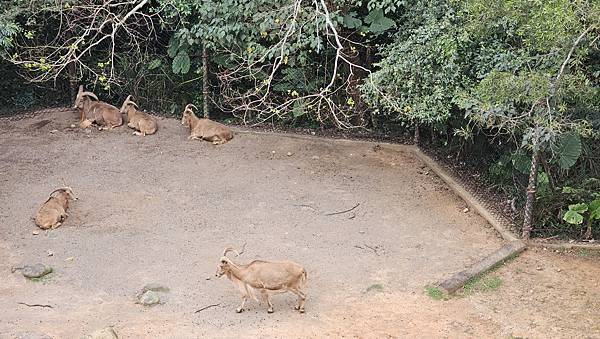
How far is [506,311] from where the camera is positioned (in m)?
8.54

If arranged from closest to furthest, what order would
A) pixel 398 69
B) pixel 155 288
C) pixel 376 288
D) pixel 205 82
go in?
pixel 155 288 < pixel 376 288 < pixel 398 69 < pixel 205 82

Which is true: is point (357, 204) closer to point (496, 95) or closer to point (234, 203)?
point (234, 203)

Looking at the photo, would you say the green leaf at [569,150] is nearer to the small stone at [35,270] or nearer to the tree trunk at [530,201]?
the tree trunk at [530,201]

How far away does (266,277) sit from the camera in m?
8.23

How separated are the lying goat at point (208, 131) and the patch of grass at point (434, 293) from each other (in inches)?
227

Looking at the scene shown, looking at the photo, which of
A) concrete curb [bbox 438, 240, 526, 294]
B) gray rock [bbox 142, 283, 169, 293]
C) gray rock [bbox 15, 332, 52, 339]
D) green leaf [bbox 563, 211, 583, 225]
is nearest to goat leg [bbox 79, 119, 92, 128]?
gray rock [bbox 142, 283, 169, 293]

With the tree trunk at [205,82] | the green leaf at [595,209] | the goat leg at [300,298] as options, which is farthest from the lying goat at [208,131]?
the green leaf at [595,209]

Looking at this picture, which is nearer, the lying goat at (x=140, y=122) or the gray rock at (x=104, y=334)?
the gray rock at (x=104, y=334)

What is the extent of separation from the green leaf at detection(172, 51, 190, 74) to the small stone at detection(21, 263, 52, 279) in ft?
21.1

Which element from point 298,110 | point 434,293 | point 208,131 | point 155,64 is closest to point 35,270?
point 434,293

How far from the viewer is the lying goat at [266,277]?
823 centimetres

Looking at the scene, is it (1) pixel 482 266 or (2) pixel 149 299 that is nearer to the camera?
(2) pixel 149 299

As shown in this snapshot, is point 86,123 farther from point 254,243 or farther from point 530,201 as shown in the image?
point 530,201

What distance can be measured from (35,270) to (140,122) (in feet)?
17.2
